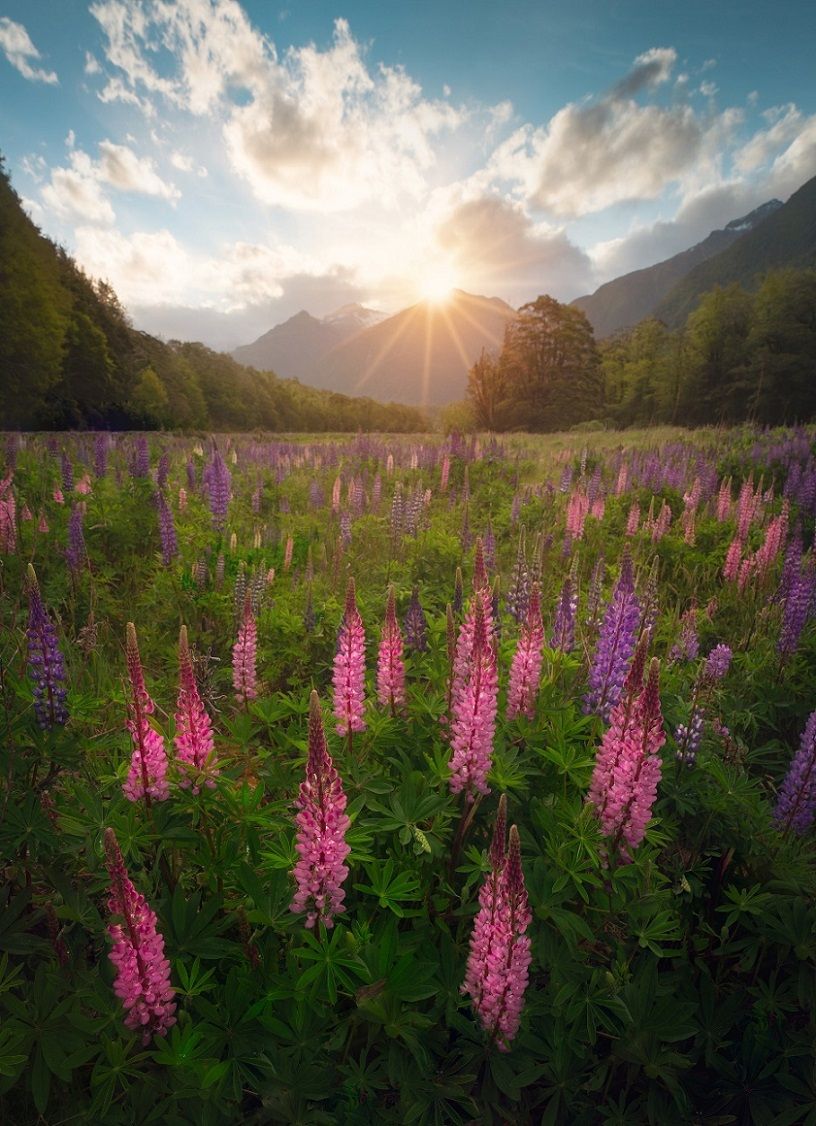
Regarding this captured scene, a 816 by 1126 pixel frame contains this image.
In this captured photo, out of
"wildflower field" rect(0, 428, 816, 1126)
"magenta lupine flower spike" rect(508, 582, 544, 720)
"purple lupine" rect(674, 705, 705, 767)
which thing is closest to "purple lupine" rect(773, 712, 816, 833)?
"wildflower field" rect(0, 428, 816, 1126)

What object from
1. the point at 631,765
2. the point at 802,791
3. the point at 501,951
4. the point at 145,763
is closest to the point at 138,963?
the point at 145,763

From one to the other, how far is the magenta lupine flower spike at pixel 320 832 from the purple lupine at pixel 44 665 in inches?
50.1

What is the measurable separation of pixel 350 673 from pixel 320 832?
25.6 inches

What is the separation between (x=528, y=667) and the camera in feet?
7.39

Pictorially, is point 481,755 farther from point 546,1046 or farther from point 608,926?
point 608,926

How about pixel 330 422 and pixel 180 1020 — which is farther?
pixel 330 422

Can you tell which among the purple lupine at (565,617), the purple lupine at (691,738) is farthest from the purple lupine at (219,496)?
the purple lupine at (691,738)

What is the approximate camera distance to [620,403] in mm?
64438

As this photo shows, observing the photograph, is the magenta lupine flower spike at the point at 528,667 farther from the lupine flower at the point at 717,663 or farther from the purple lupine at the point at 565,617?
the lupine flower at the point at 717,663

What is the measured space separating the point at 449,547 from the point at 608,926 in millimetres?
4044

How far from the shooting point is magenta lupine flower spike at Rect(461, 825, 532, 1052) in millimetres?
1421

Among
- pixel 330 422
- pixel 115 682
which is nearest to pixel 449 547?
pixel 115 682

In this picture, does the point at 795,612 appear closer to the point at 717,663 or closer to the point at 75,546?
the point at 717,663

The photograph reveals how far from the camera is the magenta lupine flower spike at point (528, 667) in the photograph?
86.9 inches
